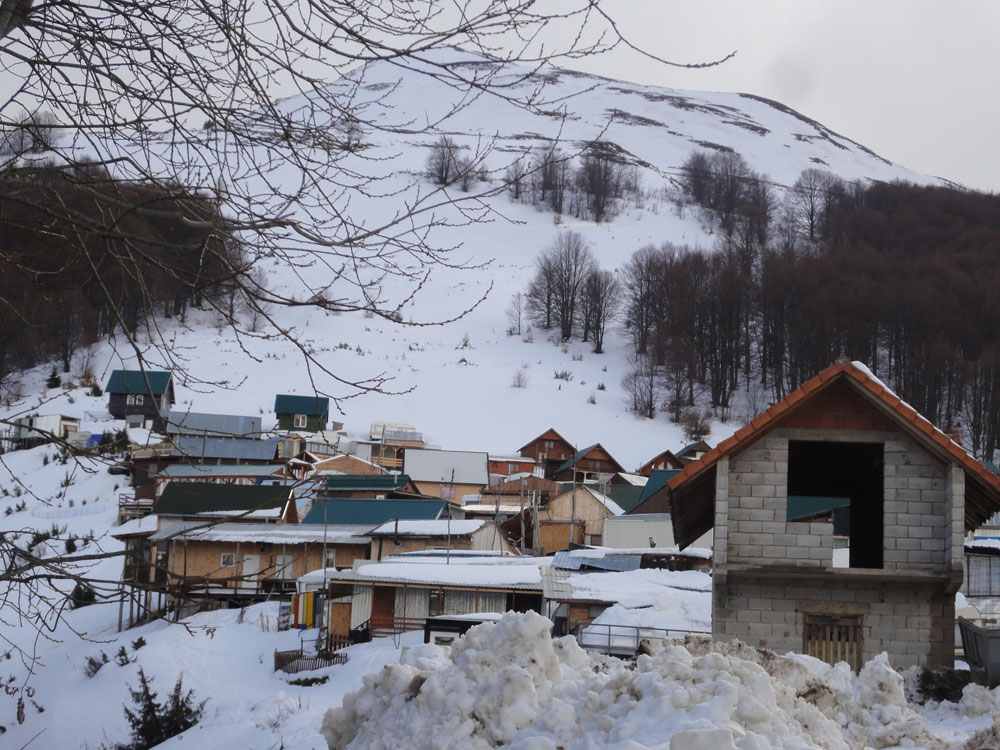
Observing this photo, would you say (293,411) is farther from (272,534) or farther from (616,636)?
(616,636)

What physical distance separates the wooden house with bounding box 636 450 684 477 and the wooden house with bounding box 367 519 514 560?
68.3 feet

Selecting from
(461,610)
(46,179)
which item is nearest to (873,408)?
(46,179)

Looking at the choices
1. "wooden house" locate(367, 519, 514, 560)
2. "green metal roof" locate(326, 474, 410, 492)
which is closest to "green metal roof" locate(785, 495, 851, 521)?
"wooden house" locate(367, 519, 514, 560)

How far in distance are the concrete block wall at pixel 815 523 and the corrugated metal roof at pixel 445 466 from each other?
3699 centimetres

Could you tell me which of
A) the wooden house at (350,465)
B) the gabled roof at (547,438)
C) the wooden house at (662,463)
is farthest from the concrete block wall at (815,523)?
the gabled roof at (547,438)

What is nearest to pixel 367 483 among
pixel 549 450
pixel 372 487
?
pixel 372 487

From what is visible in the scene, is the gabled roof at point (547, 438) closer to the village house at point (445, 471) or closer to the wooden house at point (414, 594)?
the village house at point (445, 471)

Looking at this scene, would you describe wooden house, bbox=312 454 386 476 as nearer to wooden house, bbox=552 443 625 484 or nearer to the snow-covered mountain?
the snow-covered mountain

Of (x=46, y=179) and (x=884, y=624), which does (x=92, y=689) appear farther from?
(x=46, y=179)

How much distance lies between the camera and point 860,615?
12047mm

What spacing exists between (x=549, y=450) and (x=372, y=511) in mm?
19124

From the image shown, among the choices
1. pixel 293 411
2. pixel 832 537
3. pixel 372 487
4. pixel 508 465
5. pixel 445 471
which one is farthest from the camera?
pixel 293 411

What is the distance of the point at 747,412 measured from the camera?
68.2 m

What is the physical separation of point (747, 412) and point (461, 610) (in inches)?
1831
